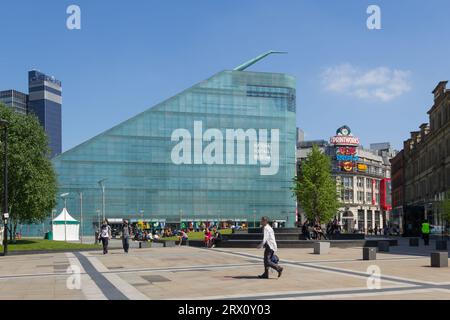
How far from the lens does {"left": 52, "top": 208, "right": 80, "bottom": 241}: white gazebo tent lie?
6425 cm

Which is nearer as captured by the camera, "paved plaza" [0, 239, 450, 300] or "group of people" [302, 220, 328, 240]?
"paved plaza" [0, 239, 450, 300]

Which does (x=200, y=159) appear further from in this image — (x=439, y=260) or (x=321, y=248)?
(x=439, y=260)

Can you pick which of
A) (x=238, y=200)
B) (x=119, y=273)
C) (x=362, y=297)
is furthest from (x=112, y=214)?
(x=362, y=297)

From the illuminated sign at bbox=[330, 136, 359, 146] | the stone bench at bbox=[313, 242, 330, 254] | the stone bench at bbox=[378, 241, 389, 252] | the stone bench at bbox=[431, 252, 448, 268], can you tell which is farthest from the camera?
the illuminated sign at bbox=[330, 136, 359, 146]

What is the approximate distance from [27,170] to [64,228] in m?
19.4

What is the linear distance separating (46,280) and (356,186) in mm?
153917

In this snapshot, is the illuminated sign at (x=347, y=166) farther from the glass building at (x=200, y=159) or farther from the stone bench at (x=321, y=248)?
the stone bench at (x=321, y=248)

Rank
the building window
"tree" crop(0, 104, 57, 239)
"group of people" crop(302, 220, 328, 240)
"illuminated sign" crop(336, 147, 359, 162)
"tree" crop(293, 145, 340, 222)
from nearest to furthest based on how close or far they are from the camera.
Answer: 1. "group of people" crop(302, 220, 328, 240)
2. "tree" crop(0, 104, 57, 239)
3. "tree" crop(293, 145, 340, 222)
4. "illuminated sign" crop(336, 147, 359, 162)
5. the building window

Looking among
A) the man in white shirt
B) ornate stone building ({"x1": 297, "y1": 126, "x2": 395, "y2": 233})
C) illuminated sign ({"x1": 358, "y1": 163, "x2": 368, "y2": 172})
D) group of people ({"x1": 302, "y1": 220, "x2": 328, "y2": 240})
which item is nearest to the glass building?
ornate stone building ({"x1": 297, "y1": 126, "x2": 395, "y2": 233})

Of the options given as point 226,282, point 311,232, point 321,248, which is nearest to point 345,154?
point 311,232

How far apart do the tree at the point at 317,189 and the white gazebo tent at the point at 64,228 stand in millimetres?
31929

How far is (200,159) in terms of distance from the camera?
131875mm

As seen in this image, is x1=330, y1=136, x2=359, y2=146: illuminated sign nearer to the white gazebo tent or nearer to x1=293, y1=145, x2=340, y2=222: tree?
x1=293, y1=145, x2=340, y2=222: tree

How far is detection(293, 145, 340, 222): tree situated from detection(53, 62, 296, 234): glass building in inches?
2012
